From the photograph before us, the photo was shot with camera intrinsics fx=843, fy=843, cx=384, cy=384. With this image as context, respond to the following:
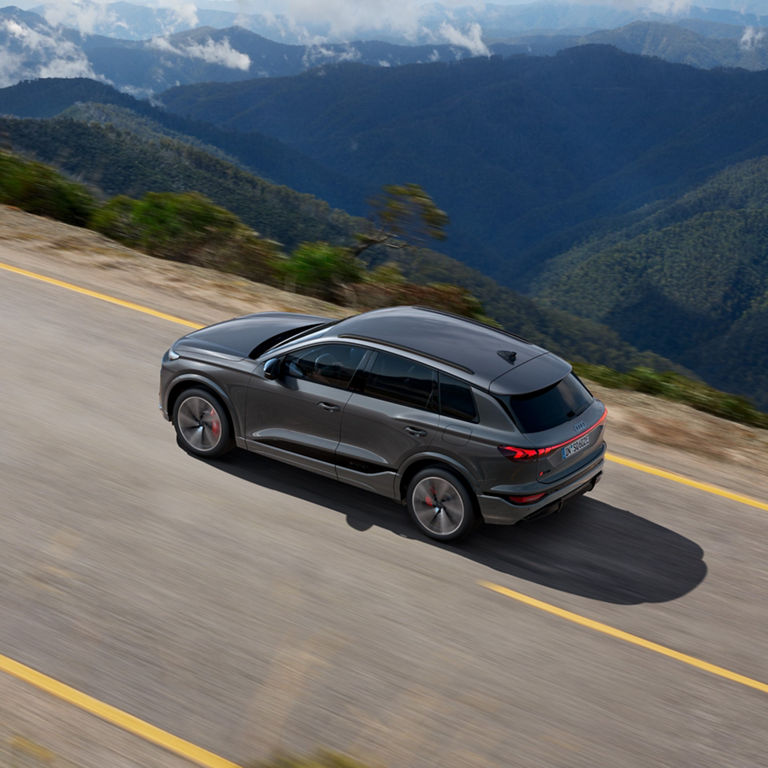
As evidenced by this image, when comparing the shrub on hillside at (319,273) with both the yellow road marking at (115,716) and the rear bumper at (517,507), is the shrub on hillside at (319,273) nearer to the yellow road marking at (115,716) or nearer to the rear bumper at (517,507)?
the rear bumper at (517,507)

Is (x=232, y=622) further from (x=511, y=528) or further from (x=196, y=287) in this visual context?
(x=196, y=287)

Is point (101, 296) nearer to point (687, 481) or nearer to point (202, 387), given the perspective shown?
point (202, 387)

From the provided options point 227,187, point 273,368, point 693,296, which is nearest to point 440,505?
point 273,368

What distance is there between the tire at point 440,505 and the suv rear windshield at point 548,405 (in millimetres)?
679

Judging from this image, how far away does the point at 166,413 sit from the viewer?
7512 mm

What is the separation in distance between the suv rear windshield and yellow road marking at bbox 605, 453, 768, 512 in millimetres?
2000

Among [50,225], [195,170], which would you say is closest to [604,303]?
[195,170]

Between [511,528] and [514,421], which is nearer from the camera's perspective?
[514,421]

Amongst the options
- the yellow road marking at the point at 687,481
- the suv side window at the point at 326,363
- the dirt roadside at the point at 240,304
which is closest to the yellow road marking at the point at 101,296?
the dirt roadside at the point at 240,304

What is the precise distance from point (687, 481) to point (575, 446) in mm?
2439

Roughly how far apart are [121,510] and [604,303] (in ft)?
604

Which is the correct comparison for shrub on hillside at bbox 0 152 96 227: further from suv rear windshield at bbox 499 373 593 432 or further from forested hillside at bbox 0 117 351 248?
forested hillside at bbox 0 117 351 248

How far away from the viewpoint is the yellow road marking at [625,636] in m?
5.53

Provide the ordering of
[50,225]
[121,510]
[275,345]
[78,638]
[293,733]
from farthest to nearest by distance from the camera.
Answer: [50,225], [275,345], [121,510], [78,638], [293,733]
